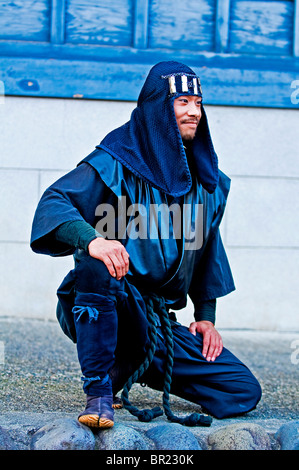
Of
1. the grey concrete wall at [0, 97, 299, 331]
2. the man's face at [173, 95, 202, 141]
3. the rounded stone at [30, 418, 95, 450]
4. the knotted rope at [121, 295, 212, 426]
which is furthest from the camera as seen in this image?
the grey concrete wall at [0, 97, 299, 331]

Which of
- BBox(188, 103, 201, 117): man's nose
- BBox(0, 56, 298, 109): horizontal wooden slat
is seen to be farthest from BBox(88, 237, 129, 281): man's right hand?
BBox(0, 56, 298, 109): horizontal wooden slat

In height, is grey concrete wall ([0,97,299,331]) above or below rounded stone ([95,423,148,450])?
above

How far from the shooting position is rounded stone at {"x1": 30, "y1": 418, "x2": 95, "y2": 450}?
235 cm

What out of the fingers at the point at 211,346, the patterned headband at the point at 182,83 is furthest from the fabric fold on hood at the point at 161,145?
the fingers at the point at 211,346

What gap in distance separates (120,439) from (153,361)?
0.62 metres

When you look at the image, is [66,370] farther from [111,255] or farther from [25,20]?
[25,20]

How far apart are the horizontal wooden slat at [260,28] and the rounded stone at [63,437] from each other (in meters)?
3.45

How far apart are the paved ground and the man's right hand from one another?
0.63 meters

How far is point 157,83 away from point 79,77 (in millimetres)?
1857

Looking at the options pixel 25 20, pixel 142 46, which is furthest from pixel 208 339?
pixel 25 20

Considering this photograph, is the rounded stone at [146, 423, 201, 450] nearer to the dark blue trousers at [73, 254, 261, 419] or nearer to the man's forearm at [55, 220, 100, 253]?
the dark blue trousers at [73, 254, 261, 419]

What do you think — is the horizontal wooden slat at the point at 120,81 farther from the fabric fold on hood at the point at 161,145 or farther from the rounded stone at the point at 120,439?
the rounded stone at the point at 120,439

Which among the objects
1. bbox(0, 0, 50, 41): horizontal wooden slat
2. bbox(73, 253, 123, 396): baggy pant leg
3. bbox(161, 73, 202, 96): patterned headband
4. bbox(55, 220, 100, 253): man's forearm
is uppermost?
bbox(0, 0, 50, 41): horizontal wooden slat

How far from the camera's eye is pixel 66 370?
3.78 metres
